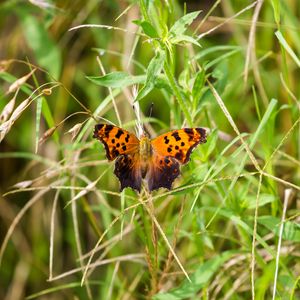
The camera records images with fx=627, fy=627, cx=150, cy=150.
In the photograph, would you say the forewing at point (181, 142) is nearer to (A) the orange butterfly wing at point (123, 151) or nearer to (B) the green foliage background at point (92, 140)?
(A) the orange butterfly wing at point (123, 151)

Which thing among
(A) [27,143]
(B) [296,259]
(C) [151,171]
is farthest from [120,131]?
(A) [27,143]

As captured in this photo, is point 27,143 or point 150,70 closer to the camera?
point 150,70

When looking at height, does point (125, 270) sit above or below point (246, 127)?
below

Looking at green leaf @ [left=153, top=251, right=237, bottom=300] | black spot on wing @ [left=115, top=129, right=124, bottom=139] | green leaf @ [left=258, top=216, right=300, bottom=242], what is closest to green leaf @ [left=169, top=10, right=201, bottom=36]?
black spot on wing @ [left=115, top=129, right=124, bottom=139]

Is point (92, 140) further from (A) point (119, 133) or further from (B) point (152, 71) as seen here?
(B) point (152, 71)

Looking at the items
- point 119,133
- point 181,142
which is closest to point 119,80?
point 119,133

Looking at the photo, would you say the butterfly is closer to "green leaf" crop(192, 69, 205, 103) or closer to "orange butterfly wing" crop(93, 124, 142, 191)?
"orange butterfly wing" crop(93, 124, 142, 191)

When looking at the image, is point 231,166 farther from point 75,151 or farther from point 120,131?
point 120,131
